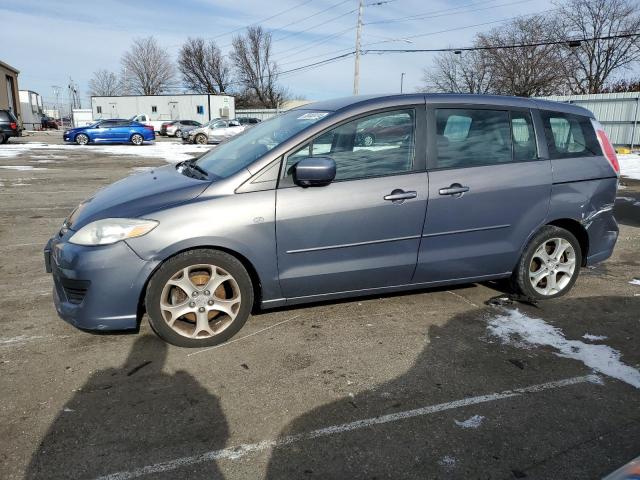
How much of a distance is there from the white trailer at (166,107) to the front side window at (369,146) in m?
45.6

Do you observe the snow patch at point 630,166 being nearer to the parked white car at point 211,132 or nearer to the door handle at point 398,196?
the door handle at point 398,196

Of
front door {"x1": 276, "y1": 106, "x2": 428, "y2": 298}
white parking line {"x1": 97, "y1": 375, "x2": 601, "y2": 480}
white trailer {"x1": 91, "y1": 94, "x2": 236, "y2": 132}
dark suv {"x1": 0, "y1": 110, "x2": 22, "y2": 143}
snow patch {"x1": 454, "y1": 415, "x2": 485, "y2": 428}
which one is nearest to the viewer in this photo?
white parking line {"x1": 97, "y1": 375, "x2": 601, "y2": 480}

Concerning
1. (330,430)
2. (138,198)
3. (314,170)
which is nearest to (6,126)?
(138,198)

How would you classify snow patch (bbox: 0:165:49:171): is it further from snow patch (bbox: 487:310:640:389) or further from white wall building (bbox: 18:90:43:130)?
white wall building (bbox: 18:90:43:130)

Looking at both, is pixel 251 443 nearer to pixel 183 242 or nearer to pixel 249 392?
pixel 249 392

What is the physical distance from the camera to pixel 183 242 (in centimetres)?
335

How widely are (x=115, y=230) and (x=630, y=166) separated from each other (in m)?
17.9

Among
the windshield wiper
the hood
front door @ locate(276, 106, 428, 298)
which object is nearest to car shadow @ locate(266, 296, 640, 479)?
front door @ locate(276, 106, 428, 298)

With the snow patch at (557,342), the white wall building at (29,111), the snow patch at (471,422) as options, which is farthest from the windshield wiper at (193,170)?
the white wall building at (29,111)

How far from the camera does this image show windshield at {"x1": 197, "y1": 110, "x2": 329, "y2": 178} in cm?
375

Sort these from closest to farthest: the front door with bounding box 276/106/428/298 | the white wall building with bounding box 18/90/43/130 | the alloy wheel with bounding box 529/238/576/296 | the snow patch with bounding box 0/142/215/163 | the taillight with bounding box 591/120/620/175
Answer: the front door with bounding box 276/106/428/298
the alloy wheel with bounding box 529/238/576/296
the taillight with bounding box 591/120/620/175
the snow patch with bounding box 0/142/215/163
the white wall building with bounding box 18/90/43/130

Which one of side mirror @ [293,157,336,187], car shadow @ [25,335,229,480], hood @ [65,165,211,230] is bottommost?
car shadow @ [25,335,229,480]

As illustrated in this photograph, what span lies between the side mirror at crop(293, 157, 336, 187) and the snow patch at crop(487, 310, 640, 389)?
69.4 inches

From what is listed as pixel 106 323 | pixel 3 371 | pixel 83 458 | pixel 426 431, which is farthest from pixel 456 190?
pixel 3 371
